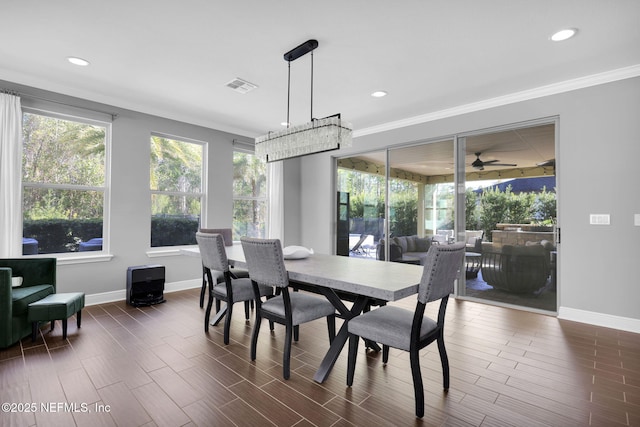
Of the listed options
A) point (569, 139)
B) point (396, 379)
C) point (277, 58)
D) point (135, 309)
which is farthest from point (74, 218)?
point (569, 139)

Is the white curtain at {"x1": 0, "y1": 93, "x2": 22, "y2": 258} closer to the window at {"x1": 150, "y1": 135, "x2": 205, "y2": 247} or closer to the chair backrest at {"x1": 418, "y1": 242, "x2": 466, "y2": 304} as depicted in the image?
the window at {"x1": 150, "y1": 135, "x2": 205, "y2": 247}

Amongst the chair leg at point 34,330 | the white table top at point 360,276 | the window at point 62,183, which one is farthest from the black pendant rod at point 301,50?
the chair leg at point 34,330

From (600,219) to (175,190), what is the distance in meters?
5.34

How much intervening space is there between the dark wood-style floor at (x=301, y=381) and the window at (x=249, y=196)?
2.67 m

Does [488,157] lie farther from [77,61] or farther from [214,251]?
[77,61]

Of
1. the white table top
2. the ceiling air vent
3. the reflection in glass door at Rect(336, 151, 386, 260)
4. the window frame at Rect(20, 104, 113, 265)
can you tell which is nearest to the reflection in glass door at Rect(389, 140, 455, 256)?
the reflection in glass door at Rect(336, 151, 386, 260)

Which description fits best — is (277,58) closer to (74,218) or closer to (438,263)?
(438,263)

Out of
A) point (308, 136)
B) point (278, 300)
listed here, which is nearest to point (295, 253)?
point (278, 300)

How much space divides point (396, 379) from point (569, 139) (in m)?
3.27

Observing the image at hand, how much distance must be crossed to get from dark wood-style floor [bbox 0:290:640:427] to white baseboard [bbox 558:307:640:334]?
0.12 m

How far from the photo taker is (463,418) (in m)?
1.81

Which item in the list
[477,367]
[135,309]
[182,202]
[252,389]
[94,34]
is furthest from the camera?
[182,202]

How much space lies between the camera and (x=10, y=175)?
3.43 metres

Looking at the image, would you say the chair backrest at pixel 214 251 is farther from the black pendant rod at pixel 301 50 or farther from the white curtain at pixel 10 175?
the white curtain at pixel 10 175
